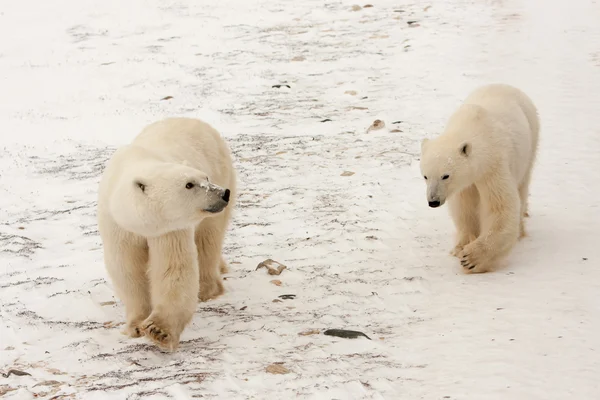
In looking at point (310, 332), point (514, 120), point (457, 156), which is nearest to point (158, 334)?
point (310, 332)

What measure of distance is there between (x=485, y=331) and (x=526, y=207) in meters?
2.62

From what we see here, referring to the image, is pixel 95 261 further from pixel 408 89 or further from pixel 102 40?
pixel 102 40

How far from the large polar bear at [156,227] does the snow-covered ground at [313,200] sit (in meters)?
0.25

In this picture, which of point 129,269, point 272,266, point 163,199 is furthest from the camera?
point 272,266

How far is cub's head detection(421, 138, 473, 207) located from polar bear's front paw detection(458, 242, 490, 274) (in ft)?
1.45

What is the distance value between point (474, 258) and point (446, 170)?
729mm

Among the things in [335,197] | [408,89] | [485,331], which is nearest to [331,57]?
[408,89]

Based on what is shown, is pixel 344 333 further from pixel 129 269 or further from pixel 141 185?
pixel 141 185

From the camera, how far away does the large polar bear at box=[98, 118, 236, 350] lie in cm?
443

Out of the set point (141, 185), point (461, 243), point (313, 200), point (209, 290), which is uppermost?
point (141, 185)

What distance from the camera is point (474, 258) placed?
20.0 ft

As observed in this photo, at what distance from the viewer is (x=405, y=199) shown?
795 cm

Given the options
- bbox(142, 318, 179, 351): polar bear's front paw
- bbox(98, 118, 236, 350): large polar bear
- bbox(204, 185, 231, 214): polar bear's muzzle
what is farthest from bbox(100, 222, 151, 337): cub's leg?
bbox(204, 185, 231, 214): polar bear's muzzle

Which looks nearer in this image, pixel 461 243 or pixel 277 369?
pixel 277 369
